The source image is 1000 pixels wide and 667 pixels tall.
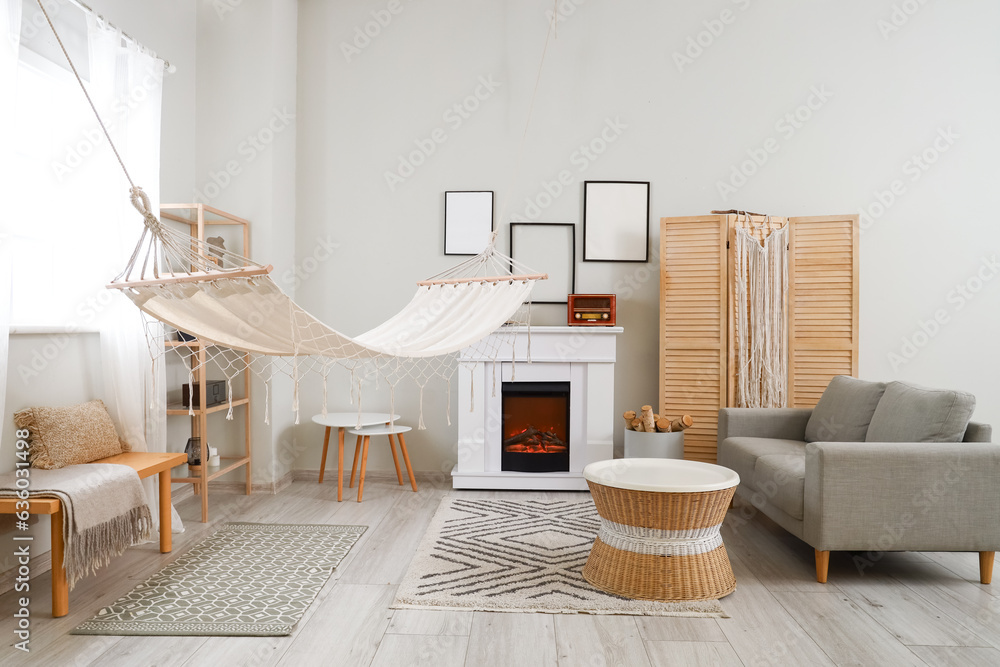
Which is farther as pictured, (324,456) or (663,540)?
(324,456)

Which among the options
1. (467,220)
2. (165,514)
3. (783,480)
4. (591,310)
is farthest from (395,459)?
(783,480)

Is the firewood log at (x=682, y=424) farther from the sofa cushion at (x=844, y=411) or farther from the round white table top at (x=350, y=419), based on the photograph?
the round white table top at (x=350, y=419)

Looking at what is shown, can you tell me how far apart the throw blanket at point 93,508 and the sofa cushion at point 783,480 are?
2693 mm

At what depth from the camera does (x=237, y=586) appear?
2516 mm

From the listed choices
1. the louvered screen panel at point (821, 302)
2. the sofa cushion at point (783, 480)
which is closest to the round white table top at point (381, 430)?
the sofa cushion at point (783, 480)

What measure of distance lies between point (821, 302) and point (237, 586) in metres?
3.40

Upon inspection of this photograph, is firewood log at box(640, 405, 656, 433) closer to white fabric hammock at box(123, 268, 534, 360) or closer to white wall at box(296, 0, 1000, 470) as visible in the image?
white wall at box(296, 0, 1000, 470)

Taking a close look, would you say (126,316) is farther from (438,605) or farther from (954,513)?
(954,513)

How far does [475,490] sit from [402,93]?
8.66 ft

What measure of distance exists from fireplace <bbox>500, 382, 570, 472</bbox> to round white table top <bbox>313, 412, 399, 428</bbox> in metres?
0.72

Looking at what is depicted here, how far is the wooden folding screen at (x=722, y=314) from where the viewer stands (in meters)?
3.86

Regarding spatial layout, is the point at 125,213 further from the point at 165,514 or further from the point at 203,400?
the point at 165,514

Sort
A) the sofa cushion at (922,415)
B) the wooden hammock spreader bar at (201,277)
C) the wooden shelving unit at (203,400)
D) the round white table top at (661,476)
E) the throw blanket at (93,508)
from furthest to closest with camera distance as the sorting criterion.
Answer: the wooden shelving unit at (203,400) → the sofa cushion at (922,415) → the round white table top at (661,476) → the throw blanket at (93,508) → the wooden hammock spreader bar at (201,277)

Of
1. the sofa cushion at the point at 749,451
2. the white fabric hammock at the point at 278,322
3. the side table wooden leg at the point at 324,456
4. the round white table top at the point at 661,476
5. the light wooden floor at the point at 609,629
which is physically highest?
the white fabric hammock at the point at 278,322
